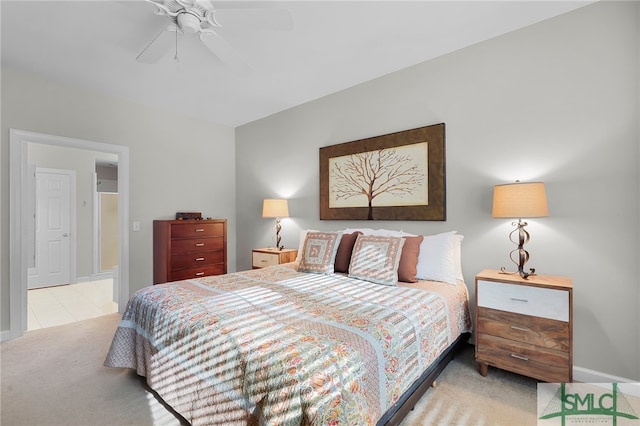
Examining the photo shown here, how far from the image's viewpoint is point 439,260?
2.42 m

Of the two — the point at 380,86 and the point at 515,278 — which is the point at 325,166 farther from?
the point at 515,278

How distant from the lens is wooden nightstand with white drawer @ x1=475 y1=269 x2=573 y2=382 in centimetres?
187

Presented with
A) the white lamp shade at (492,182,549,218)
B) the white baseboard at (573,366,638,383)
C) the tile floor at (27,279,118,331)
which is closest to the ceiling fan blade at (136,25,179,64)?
the white lamp shade at (492,182,549,218)

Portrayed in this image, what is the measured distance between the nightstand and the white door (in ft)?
12.3

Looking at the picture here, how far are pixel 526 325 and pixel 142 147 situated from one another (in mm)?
4440

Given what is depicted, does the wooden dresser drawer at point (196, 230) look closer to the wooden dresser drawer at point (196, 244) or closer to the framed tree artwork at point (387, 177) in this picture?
the wooden dresser drawer at point (196, 244)

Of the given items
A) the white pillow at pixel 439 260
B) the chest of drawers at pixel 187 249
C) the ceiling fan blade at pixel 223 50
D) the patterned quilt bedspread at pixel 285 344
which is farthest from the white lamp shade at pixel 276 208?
the white pillow at pixel 439 260

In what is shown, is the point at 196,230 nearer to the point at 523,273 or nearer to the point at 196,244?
the point at 196,244

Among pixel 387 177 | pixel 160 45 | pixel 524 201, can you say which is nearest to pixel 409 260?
pixel 524 201

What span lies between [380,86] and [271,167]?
192 cm

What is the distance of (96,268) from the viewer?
18.1 feet

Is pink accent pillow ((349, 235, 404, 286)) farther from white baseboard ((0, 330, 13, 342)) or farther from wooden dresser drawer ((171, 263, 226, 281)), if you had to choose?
white baseboard ((0, 330, 13, 342))

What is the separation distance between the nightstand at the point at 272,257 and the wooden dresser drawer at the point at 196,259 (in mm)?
579

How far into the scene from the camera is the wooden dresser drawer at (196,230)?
3.73 metres
